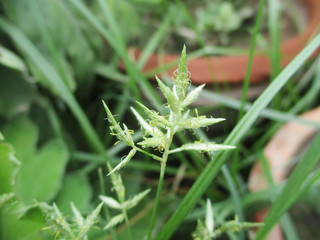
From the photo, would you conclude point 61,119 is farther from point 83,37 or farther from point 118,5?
point 118,5

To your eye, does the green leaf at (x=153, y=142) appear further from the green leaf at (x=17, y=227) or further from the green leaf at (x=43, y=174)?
the green leaf at (x=43, y=174)

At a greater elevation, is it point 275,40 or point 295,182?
point 275,40

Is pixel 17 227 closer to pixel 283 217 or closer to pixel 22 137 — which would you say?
pixel 22 137

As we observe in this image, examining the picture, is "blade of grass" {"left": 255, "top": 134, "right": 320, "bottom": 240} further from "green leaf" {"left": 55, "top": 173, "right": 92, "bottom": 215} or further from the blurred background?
"green leaf" {"left": 55, "top": 173, "right": 92, "bottom": 215}

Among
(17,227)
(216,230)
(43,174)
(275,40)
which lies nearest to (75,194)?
(43,174)

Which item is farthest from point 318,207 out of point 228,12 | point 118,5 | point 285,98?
point 118,5

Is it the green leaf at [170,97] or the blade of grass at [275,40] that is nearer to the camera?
the green leaf at [170,97]

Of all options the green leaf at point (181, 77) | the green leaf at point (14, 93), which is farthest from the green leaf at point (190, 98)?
the green leaf at point (14, 93)

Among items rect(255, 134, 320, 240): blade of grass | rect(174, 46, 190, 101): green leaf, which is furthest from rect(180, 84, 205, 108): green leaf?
rect(255, 134, 320, 240): blade of grass
